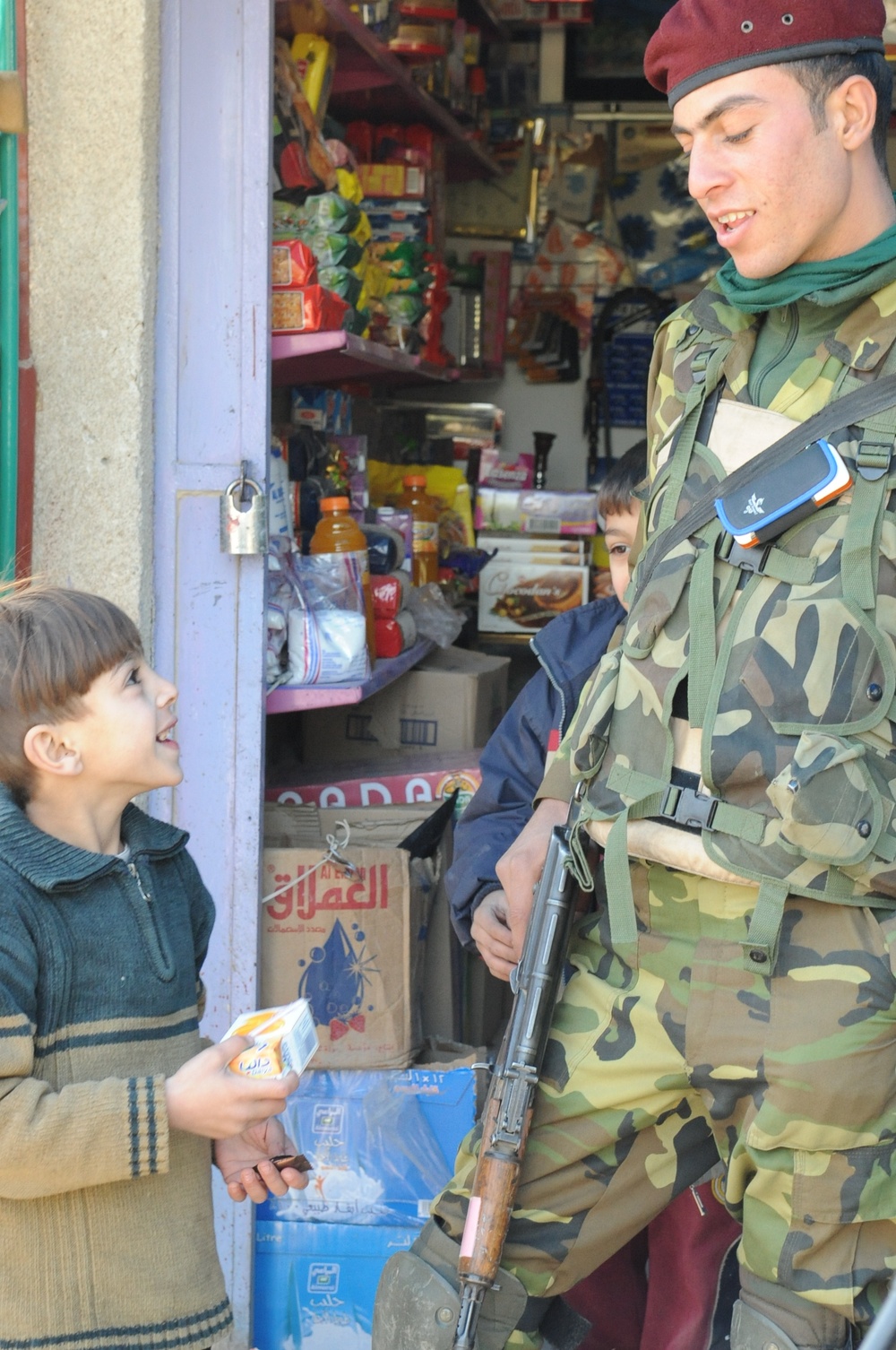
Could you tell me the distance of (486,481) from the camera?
4961 mm

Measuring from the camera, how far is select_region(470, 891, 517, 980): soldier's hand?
2.16 meters

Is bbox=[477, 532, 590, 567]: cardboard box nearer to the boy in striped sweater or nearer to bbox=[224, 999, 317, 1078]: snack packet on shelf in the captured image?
the boy in striped sweater

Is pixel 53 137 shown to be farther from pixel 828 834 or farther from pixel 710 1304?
pixel 710 1304

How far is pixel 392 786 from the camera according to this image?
3191 millimetres

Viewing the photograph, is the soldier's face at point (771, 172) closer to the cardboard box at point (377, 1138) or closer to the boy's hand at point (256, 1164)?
the boy's hand at point (256, 1164)

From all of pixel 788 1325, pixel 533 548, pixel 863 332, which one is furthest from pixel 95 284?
pixel 533 548

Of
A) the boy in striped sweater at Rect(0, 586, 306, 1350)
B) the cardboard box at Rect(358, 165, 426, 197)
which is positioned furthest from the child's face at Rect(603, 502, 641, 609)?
the cardboard box at Rect(358, 165, 426, 197)

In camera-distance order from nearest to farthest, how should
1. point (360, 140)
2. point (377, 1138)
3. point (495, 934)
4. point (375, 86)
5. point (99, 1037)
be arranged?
point (99, 1037), point (495, 934), point (377, 1138), point (375, 86), point (360, 140)

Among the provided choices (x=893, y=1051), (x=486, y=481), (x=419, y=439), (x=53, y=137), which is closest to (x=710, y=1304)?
(x=893, y=1051)

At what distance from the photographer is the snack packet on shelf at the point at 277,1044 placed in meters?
1.54

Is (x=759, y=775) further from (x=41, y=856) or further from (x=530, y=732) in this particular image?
(x=530, y=732)

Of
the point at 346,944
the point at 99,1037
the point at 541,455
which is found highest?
the point at 541,455

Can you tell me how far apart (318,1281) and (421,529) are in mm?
2037

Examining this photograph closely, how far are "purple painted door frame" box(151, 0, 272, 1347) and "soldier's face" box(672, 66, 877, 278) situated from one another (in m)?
1.13
